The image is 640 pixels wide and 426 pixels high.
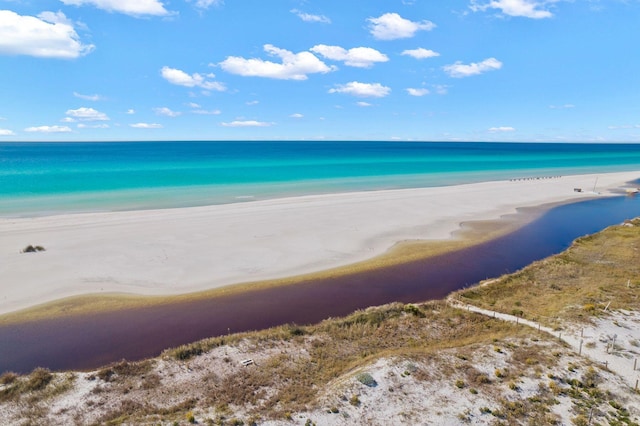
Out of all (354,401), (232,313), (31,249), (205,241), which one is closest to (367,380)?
(354,401)

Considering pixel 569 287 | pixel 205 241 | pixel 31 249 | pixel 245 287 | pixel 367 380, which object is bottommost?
pixel 367 380

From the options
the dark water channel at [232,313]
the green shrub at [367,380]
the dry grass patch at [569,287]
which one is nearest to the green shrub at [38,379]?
the dark water channel at [232,313]

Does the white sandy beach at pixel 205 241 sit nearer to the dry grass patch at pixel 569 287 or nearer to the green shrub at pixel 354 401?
the dry grass patch at pixel 569 287

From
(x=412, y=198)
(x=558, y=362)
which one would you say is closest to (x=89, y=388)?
(x=558, y=362)

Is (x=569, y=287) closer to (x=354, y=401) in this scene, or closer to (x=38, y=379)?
(x=354, y=401)

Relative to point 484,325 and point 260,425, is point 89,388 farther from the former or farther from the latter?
point 484,325

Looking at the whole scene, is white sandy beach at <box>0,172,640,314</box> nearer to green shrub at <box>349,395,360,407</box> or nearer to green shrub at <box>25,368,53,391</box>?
green shrub at <box>25,368,53,391</box>
